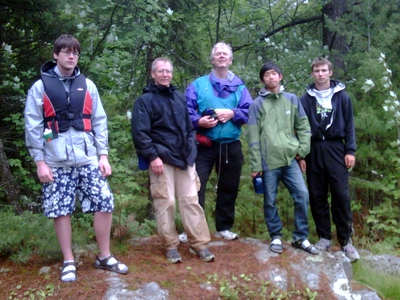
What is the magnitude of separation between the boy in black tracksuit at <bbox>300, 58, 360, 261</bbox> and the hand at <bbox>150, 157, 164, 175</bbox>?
1715mm

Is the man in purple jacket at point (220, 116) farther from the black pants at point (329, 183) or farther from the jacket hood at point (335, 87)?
the black pants at point (329, 183)

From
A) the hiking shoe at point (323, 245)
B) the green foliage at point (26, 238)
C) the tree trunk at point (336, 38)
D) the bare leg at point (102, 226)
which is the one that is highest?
the tree trunk at point (336, 38)

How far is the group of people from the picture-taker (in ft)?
13.0

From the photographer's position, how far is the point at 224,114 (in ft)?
15.8

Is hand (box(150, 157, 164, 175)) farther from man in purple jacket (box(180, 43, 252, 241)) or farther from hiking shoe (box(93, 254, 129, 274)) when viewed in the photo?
hiking shoe (box(93, 254, 129, 274))

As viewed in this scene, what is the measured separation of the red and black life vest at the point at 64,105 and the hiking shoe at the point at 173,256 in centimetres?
152

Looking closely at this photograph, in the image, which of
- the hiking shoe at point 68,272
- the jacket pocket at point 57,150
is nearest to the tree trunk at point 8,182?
the hiking shoe at point 68,272

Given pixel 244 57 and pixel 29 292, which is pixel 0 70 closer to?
pixel 29 292

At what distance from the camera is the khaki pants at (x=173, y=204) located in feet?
14.8

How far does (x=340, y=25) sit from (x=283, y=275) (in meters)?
5.16

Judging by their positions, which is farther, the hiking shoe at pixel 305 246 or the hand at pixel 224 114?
the hiking shoe at pixel 305 246

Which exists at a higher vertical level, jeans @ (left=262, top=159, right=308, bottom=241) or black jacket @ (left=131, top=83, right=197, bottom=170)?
black jacket @ (left=131, top=83, right=197, bottom=170)

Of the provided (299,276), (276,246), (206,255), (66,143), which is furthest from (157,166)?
(299,276)

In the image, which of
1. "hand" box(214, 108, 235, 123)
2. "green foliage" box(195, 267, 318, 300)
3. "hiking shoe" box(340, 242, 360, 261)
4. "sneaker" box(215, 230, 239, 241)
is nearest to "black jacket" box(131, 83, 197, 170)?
"hand" box(214, 108, 235, 123)
